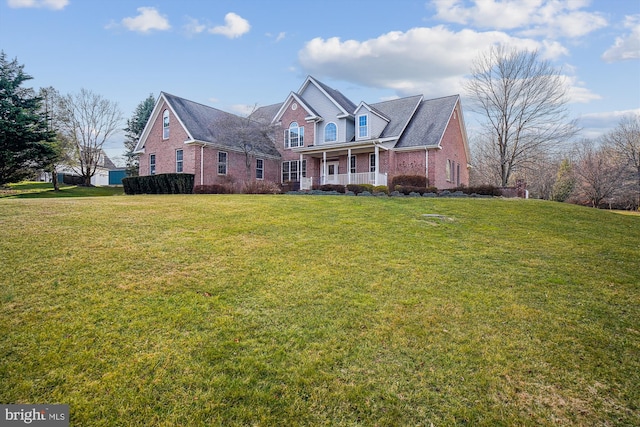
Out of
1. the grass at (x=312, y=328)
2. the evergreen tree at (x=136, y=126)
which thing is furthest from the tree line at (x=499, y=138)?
the grass at (x=312, y=328)

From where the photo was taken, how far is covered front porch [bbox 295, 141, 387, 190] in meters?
20.8

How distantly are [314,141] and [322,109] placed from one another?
2.46 meters

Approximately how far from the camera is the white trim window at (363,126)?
22.5 meters

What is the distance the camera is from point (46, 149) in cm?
2259

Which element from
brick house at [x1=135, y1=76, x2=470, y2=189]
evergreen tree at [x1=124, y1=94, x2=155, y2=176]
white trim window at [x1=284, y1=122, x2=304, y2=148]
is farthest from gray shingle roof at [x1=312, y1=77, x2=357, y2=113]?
evergreen tree at [x1=124, y1=94, x2=155, y2=176]

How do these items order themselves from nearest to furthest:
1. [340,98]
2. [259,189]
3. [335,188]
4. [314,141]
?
[259,189]
[335,188]
[314,141]
[340,98]

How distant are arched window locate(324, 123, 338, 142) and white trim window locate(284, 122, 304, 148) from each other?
195 centimetres

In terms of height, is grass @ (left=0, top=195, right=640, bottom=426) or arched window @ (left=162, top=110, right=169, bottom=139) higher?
arched window @ (left=162, top=110, right=169, bottom=139)

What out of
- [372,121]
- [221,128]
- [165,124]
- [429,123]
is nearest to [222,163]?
[221,128]

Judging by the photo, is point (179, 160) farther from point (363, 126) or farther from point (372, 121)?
point (372, 121)

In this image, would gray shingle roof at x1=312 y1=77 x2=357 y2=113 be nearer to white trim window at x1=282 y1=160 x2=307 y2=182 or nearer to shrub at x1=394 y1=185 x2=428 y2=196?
white trim window at x1=282 y1=160 x2=307 y2=182

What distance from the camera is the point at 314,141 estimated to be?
24062 millimetres

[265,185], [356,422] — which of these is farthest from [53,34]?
[356,422]

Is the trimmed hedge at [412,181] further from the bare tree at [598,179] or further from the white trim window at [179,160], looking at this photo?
the bare tree at [598,179]
